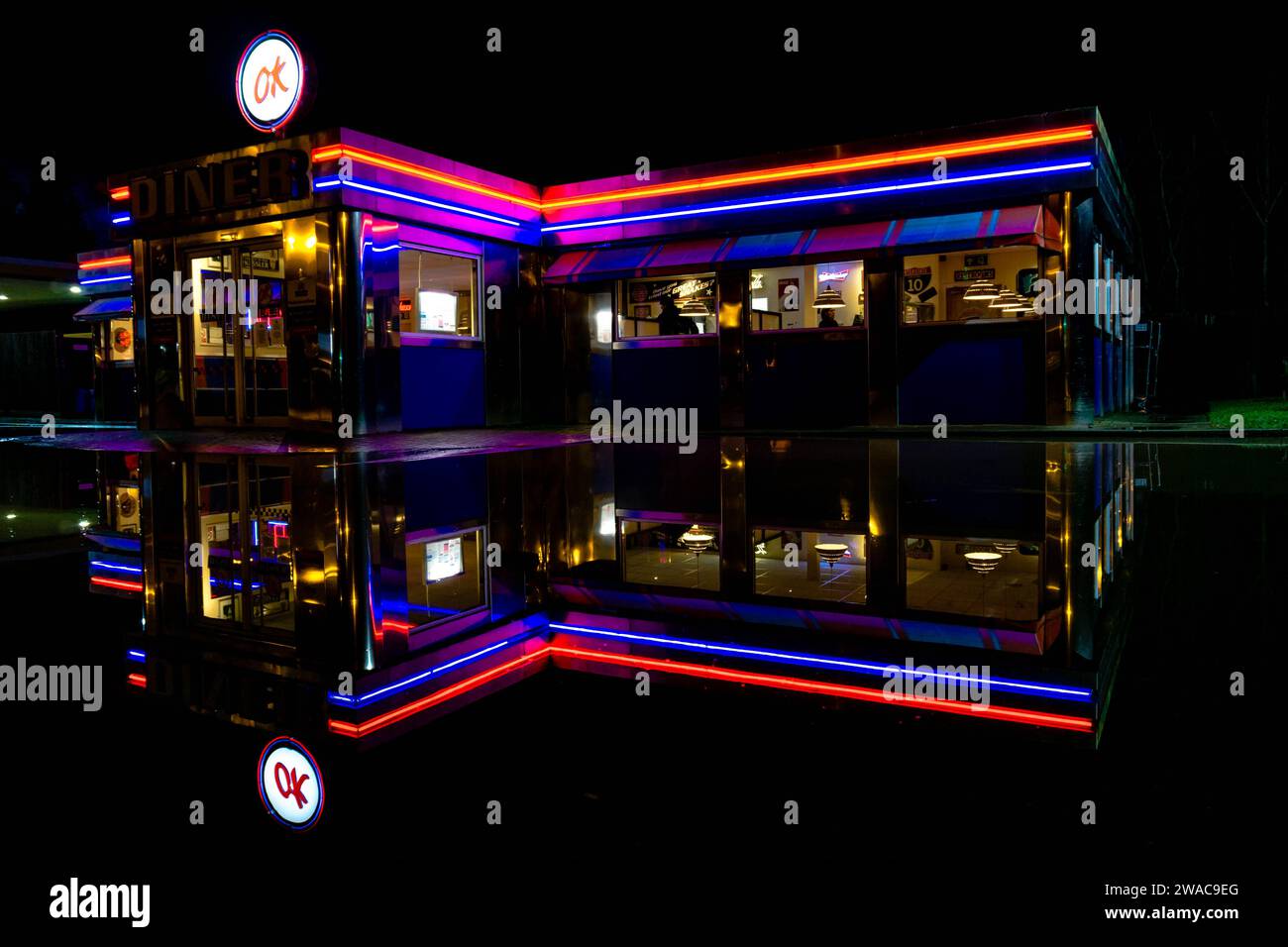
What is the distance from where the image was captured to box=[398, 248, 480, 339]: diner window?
48.6 feet

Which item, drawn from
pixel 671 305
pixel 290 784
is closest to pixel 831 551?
pixel 290 784

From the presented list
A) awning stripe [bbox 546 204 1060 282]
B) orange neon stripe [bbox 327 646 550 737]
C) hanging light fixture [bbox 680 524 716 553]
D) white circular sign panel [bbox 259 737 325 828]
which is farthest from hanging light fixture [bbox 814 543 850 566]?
awning stripe [bbox 546 204 1060 282]

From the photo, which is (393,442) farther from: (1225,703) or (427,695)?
(1225,703)

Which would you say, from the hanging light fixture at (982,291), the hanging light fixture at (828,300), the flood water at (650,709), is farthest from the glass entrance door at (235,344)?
the hanging light fixture at (982,291)

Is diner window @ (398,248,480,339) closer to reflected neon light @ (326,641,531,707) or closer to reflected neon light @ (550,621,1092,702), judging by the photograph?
reflected neon light @ (550,621,1092,702)

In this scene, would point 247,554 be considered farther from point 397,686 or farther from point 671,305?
point 671,305

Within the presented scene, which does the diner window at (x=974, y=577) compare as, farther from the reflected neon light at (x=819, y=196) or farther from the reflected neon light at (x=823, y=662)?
the reflected neon light at (x=819, y=196)

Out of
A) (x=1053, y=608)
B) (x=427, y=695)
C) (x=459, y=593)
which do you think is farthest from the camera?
(x=459, y=593)

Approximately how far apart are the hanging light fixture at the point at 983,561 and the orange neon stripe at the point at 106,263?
857 inches

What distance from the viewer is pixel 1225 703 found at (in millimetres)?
2391

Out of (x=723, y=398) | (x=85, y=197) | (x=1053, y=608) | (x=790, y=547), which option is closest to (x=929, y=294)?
(x=723, y=398)

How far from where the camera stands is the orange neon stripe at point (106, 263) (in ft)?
70.7

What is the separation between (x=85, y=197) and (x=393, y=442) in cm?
2112

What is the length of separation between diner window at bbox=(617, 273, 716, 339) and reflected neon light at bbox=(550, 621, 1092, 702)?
1310cm
